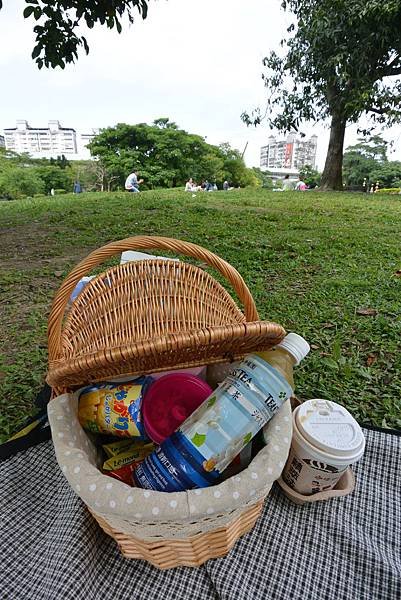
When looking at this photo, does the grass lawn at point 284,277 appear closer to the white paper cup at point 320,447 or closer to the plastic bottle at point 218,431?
the white paper cup at point 320,447

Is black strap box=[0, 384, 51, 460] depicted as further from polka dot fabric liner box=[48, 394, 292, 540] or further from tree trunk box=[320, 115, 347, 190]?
tree trunk box=[320, 115, 347, 190]

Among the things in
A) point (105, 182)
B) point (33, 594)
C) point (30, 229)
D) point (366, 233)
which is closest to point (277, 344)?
point (33, 594)

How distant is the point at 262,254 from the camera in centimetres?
299

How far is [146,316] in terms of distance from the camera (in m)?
0.94

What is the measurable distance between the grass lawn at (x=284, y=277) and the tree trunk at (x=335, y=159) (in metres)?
4.93

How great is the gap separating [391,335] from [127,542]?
4.85 feet

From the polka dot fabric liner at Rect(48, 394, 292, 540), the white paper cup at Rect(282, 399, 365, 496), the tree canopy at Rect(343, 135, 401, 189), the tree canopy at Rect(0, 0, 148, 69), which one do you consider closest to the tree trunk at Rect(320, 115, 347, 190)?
the tree canopy at Rect(0, 0, 148, 69)

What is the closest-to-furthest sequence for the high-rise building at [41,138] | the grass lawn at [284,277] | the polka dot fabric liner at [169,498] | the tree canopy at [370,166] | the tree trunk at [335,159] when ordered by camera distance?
the polka dot fabric liner at [169,498]
the grass lawn at [284,277]
the tree trunk at [335,159]
the tree canopy at [370,166]
the high-rise building at [41,138]

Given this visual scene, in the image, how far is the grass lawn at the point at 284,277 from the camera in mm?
1456

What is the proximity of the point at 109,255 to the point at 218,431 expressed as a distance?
1.66ft

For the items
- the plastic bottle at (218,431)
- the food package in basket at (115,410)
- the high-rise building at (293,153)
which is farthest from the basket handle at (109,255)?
the high-rise building at (293,153)

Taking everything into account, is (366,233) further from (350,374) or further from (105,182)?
(105,182)

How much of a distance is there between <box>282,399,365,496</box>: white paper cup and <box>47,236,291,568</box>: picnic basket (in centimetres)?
14


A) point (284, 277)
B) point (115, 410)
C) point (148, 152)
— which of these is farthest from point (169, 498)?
point (148, 152)
